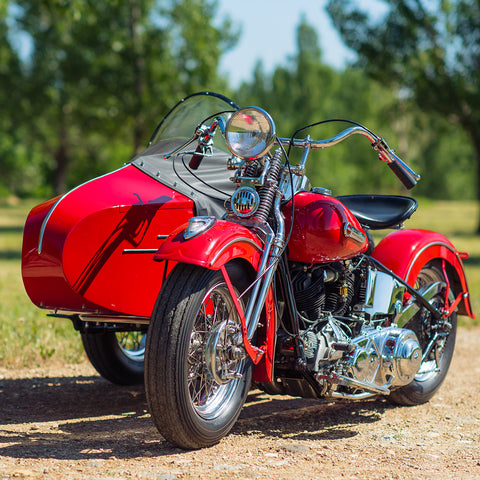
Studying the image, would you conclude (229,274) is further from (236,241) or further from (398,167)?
(398,167)

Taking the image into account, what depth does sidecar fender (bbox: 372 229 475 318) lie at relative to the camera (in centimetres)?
444

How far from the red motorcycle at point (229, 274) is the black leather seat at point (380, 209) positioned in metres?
0.01

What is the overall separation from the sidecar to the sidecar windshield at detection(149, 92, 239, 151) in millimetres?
61

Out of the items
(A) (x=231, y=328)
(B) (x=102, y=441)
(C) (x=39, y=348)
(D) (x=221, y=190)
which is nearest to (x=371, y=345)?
(A) (x=231, y=328)

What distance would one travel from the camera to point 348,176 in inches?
2190

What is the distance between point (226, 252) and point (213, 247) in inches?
4.1

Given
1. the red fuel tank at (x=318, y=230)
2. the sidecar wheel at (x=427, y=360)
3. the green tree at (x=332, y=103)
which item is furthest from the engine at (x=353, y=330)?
the green tree at (x=332, y=103)

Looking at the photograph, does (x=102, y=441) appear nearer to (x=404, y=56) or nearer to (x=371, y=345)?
(x=371, y=345)

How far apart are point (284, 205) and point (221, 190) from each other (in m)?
0.53

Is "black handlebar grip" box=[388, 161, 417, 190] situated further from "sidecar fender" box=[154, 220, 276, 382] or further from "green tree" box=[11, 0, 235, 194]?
Answer: "green tree" box=[11, 0, 235, 194]

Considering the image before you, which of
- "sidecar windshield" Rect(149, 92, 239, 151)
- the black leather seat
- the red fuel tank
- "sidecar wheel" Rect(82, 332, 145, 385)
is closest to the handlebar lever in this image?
the red fuel tank

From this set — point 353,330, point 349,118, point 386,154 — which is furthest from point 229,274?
point 349,118

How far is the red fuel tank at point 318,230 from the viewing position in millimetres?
3715

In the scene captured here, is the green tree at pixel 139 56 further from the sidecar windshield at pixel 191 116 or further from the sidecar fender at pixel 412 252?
the sidecar fender at pixel 412 252
